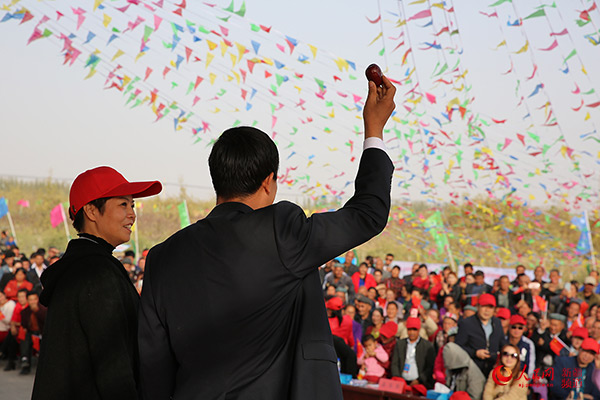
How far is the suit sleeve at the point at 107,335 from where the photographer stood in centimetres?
183

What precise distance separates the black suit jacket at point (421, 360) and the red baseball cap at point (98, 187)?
203 inches

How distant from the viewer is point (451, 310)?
27.5 feet

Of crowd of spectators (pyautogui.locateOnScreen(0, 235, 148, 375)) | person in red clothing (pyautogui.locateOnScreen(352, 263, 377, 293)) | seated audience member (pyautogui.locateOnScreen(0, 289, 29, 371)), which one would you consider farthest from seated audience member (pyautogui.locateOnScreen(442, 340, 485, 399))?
seated audience member (pyautogui.locateOnScreen(0, 289, 29, 371))

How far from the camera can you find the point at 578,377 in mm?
5938

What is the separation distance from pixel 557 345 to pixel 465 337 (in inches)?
42.6

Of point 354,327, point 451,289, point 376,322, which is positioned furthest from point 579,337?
point 451,289

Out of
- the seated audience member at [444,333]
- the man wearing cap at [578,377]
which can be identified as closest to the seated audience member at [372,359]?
the seated audience member at [444,333]

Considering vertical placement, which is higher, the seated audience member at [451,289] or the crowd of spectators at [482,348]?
the seated audience member at [451,289]

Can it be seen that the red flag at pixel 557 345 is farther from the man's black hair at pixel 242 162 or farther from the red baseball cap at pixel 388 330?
the man's black hair at pixel 242 162

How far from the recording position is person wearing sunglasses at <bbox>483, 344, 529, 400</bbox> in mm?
5426

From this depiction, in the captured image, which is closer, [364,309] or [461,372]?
[461,372]

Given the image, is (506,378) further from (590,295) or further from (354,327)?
(590,295)

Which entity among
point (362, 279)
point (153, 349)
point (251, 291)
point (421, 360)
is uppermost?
point (251, 291)

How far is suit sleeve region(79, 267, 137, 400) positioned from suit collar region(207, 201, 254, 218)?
1.94 ft
